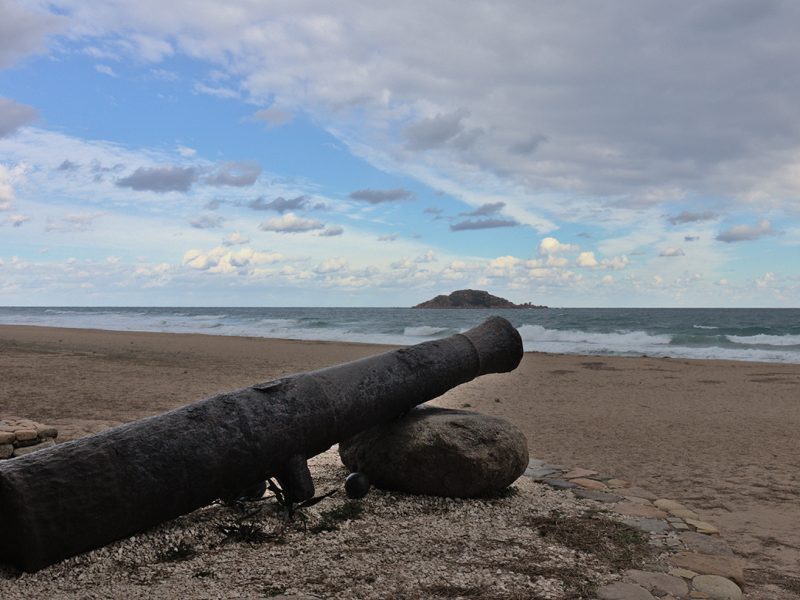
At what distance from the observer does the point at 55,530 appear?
3.87m

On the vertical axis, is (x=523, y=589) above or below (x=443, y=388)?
below

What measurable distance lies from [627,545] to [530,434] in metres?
5.26

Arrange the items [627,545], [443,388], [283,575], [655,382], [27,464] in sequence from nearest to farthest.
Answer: [27,464] → [283,575] → [627,545] → [443,388] → [655,382]

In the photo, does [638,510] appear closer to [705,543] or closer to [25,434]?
[705,543]

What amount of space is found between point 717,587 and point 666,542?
84 cm

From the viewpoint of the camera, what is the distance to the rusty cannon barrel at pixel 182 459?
383cm

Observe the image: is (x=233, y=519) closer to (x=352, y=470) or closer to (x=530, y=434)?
(x=352, y=470)

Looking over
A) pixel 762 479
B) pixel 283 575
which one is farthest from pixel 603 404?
pixel 283 575

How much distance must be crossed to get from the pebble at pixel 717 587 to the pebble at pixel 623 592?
0.42 meters

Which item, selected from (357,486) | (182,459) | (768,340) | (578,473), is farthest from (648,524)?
(768,340)

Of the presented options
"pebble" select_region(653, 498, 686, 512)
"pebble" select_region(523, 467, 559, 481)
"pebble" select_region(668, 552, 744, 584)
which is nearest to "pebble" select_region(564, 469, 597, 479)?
"pebble" select_region(523, 467, 559, 481)

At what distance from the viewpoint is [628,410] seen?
12.7 m

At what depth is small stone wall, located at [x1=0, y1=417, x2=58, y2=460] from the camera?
19.6 feet

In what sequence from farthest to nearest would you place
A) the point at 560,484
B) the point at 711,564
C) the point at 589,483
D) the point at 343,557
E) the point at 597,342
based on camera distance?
the point at 597,342, the point at 589,483, the point at 560,484, the point at 711,564, the point at 343,557
